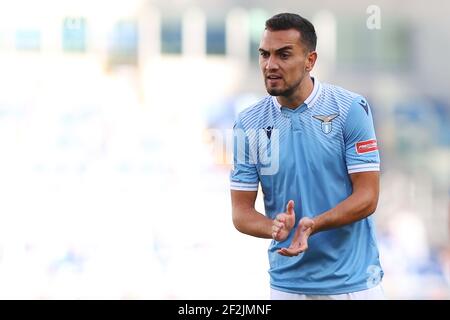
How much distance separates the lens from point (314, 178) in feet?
8.41

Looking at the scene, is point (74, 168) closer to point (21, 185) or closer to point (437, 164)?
point (21, 185)

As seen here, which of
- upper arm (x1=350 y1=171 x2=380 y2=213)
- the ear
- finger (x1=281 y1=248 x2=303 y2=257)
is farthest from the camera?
the ear

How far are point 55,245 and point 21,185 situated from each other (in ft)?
1.49

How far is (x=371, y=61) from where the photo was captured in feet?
18.4

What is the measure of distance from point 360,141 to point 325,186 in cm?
18

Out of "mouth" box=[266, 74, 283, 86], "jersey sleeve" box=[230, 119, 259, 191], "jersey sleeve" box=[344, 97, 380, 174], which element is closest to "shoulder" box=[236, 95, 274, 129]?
"jersey sleeve" box=[230, 119, 259, 191]

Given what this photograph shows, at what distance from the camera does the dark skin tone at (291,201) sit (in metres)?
2.43

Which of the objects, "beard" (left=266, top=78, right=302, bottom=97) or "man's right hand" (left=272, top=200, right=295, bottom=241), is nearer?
"man's right hand" (left=272, top=200, right=295, bottom=241)

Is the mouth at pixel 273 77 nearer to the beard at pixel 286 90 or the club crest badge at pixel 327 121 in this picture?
the beard at pixel 286 90

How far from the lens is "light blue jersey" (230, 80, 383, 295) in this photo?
2.56 meters

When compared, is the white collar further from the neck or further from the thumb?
the thumb

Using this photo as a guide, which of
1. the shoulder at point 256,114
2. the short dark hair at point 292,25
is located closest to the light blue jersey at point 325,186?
the shoulder at point 256,114

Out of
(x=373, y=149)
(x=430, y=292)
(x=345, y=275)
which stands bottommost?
(x=430, y=292)
